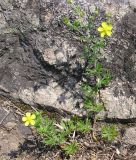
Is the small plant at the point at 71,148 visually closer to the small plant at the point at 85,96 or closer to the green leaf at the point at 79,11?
the small plant at the point at 85,96

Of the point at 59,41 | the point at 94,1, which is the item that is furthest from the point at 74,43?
the point at 94,1

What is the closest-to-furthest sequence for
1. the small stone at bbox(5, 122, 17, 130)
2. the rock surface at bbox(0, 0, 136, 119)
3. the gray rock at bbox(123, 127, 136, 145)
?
the rock surface at bbox(0, 0, 136, 119), the gray rock at bbox(123, 127, 136, 145), the small stone at bbox(5, 122, 17, 130)

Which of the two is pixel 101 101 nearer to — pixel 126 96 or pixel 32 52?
pixel 126 96

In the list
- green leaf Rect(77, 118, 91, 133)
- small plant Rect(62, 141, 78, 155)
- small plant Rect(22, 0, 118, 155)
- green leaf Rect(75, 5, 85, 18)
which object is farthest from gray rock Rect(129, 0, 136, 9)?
small plant Rect(62, 141, 78, 155)

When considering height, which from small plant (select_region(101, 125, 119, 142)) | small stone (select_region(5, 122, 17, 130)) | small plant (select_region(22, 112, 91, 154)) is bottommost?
small stone (select_region(5, 122, 17, 130))

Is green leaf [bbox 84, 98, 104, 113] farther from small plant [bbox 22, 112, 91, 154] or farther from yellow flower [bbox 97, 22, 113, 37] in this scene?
yellow flower [bbox 97, 22, 113, 37]

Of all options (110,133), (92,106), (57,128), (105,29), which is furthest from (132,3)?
(57,128)

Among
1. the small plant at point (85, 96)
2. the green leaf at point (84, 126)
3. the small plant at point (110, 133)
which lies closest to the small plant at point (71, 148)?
the small plant at point (85, 96)

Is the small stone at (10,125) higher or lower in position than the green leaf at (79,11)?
lower
